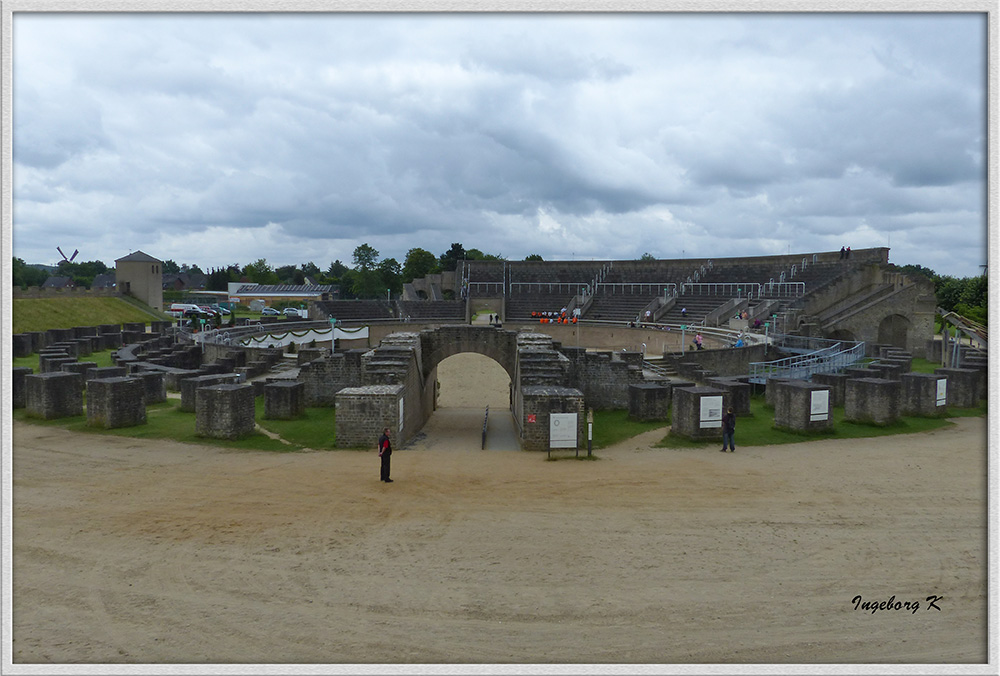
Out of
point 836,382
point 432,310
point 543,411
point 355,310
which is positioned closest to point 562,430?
point 543,411

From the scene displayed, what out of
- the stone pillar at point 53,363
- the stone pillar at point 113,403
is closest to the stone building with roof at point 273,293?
the stone pillar at point 53,363

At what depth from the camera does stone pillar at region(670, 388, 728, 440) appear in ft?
47.0

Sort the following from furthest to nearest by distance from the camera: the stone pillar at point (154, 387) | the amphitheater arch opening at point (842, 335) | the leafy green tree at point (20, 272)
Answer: the amphitheater arch opening at point (842, 335), the stone pillar at point (154, 387), the leafy green tree at point (20, 272)

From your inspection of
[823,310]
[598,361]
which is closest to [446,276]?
[823,310]

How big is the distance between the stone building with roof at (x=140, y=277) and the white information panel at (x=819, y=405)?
51.7 m

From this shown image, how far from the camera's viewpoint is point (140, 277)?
51125mm

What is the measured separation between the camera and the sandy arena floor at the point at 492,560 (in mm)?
5824

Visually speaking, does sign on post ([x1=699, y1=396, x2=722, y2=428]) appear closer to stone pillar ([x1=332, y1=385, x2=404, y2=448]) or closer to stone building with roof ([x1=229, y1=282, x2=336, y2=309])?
stone pillar ([x1=332, y1=385, x2=404, y2=448])

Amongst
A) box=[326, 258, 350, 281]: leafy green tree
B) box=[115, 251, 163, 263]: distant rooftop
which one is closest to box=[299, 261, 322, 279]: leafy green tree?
box=[326, 258, 350, 281]: leafy green tree

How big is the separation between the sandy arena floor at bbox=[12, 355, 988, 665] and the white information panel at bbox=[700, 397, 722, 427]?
2153 mm

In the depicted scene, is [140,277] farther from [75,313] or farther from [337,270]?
[337,270]

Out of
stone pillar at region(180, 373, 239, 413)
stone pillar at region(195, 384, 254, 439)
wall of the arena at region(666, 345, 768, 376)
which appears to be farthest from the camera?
wall of the arena at region(666, 345, 768, 376)

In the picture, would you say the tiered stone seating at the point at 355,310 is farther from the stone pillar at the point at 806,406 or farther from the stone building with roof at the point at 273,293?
the stone pillar at the point at 806,406

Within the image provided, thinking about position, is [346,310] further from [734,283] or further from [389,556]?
[389,556]
